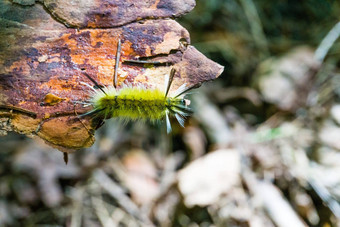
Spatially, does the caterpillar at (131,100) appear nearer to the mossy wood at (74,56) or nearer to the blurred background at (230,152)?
the mossy wood at (74,56)

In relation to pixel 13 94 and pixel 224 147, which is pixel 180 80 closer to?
pixel 13 94

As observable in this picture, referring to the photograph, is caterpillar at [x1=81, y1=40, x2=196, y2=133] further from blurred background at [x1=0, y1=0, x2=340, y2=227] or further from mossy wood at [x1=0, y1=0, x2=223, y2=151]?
blurred background at [x1=0, y1=0, x2=340, y2=227]

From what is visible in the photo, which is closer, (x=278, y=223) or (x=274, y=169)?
(x=278, y=223)

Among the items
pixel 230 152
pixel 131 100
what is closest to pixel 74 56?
pixel 131 100

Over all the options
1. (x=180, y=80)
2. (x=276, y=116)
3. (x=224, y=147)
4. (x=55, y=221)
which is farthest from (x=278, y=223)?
(x=55, y=221)

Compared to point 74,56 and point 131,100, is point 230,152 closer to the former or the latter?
point 131,100

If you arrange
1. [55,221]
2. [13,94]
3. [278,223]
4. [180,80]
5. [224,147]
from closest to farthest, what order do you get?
[13,94]
[180,80]
[278,223]
[55,221]
[224,147]

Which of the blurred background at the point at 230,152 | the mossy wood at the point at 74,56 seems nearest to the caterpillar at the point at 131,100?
the mossy wood at the point at 74,56
